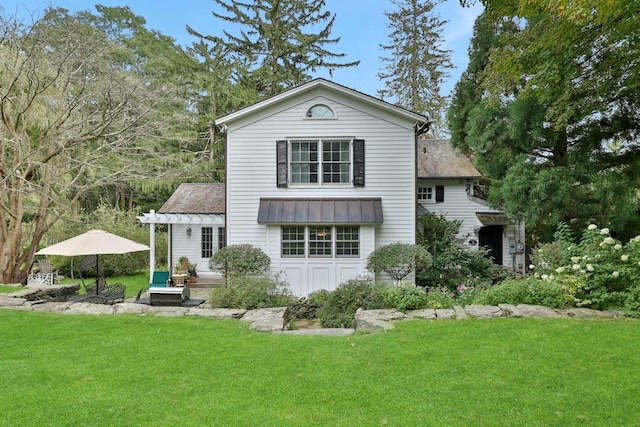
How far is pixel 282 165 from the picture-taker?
12.2m

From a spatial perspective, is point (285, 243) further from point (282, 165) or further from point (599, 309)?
point (599, 309)

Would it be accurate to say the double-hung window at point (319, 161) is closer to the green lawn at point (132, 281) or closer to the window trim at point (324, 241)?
the window trim at point (324, 241)

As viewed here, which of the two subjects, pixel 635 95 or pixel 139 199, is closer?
pixel 635 95

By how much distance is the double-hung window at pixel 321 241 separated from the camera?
11914mm

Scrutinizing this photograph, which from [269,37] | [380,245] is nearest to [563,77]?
[380,245]

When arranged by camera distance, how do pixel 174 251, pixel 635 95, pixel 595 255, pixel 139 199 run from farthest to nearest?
pixel 139 199 → pixel 174 251 → pixel 635 95 → pixel 595 255

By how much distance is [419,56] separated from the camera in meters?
27.1

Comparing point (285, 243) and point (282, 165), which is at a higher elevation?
point (282, 165)

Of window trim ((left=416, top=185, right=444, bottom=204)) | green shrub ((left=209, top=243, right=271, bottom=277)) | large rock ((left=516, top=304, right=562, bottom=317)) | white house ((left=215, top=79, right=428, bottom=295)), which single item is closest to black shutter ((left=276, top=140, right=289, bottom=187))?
white house ((left=215, top=79, right=428, bottom=295))

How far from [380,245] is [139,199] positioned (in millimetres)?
22221

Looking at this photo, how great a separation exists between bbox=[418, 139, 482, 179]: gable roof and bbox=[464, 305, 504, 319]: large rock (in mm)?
9197

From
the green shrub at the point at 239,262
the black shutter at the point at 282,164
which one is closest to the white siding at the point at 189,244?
the green shrub at the point at 239,262

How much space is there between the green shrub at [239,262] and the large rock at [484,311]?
19.7 ft

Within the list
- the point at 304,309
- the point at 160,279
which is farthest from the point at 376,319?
the point at 160,279
